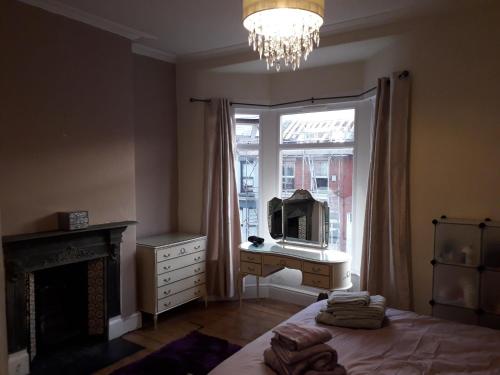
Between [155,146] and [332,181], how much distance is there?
1927 mm

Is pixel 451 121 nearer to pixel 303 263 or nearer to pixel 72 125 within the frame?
pixel 303 263

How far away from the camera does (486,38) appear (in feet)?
8.45

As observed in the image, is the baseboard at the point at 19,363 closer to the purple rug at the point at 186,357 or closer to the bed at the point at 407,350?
the purple rug at the point at 186,357

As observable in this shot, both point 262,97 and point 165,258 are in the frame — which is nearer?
point 165,258

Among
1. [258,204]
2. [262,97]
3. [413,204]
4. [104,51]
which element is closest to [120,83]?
[104,51]

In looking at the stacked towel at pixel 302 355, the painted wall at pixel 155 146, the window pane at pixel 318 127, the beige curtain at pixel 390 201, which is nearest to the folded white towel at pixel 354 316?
the stacked towel at pixel 302 355

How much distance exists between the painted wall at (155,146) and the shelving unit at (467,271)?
8.74ft

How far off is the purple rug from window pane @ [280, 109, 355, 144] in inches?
88.3

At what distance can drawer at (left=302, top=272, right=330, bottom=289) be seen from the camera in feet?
10.4

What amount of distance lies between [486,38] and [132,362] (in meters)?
3.55

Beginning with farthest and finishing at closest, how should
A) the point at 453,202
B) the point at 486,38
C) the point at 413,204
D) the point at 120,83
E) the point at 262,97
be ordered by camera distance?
the point at 262,97, the point at 120,83, the point at 413,204, the point at 453,202, the point at 486,38

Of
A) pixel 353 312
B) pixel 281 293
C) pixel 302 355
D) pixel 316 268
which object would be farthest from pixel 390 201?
pixel 281 293

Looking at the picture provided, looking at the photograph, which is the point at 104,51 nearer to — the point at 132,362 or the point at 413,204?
the point at 132,362

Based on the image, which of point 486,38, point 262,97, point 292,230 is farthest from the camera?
point 262,97
